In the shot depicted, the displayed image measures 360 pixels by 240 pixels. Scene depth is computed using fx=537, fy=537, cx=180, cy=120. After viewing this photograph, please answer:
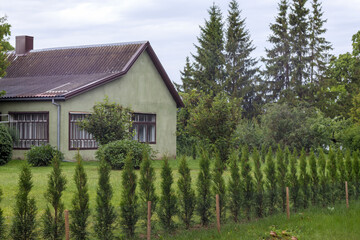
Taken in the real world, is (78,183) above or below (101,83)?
below

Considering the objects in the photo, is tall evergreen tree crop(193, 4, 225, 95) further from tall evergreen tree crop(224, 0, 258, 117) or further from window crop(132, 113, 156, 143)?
window crop(132, 113, 156, 143)

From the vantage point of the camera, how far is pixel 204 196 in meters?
11.6

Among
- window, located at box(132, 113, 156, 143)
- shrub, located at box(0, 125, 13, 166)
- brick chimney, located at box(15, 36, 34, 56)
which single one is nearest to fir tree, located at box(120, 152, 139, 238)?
shrub, located at box(0, 125, 13, 166)

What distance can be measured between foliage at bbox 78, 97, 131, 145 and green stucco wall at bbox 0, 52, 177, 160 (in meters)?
1.54

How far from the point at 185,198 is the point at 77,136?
17.3 metres

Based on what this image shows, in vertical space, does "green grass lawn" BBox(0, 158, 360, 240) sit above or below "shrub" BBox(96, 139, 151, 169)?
below

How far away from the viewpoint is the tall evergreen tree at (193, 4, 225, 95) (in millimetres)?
52406

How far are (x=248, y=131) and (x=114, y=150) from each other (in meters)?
16.2

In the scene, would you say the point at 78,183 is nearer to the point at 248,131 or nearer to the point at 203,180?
the point at 203,180

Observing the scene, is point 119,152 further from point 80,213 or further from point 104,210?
point 80,213

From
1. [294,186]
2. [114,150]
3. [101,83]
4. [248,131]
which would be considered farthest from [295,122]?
[294,186]

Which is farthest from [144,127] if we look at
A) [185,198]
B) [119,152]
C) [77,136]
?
[185,198]

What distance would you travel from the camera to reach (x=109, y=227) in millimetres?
9867

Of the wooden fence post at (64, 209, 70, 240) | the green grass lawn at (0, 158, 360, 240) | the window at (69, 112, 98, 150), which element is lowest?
the green grass lawn at (0, 158, 360, 240)
